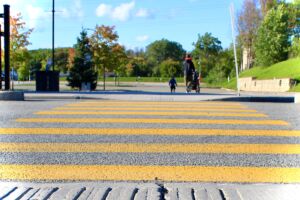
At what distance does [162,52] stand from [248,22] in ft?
230

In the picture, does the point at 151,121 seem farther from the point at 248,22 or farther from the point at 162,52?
the point at 162,52

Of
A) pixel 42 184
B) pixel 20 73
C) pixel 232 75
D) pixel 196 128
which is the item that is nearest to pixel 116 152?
pixel 42 184

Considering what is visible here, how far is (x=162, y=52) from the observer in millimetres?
138000

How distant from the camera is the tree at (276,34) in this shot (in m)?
54.8

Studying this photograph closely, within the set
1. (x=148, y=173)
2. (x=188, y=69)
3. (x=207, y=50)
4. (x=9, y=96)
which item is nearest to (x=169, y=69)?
(x=207, y=50)

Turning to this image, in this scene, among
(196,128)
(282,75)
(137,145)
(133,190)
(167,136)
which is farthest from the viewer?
(282,75)

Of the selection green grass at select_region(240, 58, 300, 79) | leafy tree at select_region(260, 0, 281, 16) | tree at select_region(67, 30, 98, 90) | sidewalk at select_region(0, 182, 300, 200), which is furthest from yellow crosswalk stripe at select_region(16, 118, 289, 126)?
leafy tree at select_region(260, 0, 281, 16)

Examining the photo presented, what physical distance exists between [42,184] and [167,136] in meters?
3.53

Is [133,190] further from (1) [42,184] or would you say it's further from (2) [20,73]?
(2) [20,73]

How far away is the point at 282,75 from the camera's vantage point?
46156 millimetres

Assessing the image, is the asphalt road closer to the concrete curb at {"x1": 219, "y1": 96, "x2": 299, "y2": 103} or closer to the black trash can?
the concrete curb at {"x1": 219, "y1": 96, "x2": 299, "y2": 103}

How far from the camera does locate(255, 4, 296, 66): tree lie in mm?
54781

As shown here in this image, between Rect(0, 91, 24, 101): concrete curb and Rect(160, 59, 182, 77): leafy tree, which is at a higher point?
Rect(160, 59, 182, 77): leafy tree

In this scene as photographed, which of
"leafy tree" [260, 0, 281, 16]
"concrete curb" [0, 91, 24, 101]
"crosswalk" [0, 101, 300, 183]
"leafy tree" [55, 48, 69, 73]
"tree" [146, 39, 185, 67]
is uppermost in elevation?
"leafy tree" [260, 0, 281, 16]
